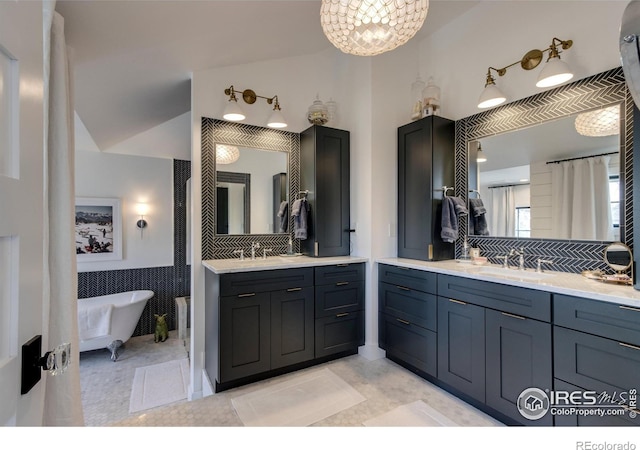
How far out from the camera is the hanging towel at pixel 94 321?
3.38 meters

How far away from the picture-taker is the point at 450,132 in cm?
285

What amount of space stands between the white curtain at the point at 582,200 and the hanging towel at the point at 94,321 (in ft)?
15.4

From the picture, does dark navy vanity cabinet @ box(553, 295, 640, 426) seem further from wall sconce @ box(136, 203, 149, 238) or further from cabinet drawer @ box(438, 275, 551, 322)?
wall sconce @ box(136, 203, 149, 238)

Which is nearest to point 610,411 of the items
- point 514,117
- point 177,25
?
point 514,117

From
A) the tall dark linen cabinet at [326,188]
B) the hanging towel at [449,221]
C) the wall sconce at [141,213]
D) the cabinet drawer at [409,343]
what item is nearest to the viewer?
the cabinet drawer at [409,343]

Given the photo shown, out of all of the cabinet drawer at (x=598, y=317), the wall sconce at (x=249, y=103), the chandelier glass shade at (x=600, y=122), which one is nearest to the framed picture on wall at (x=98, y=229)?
the wall sconce at (x=249, y=103)

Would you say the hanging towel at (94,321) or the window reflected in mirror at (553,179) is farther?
the hanging towel at (94,321)

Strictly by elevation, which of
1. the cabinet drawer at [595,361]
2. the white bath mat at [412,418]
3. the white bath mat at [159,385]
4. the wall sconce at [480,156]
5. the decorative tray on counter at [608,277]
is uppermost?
the wall sconce at [480,156]

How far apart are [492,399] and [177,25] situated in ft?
10.8

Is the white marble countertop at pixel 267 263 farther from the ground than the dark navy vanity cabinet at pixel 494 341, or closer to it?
farther from the ground

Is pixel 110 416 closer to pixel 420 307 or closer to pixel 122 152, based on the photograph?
pixel 420 307

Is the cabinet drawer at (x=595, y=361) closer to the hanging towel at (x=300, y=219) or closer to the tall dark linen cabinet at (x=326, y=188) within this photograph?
the tall dark linen cabinet at (x=326, y=188)

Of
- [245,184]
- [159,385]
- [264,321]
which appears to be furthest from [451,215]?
[159,385]

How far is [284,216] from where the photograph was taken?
314 centimetres
